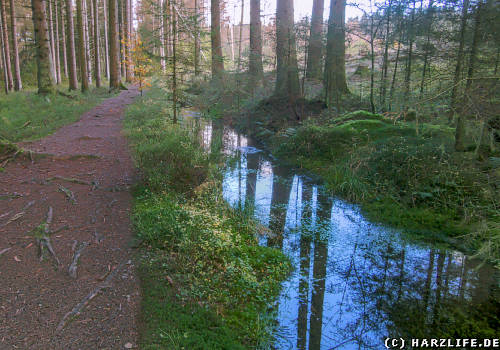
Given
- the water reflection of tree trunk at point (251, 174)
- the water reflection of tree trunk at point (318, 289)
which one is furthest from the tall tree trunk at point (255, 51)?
the water reflection of tree trunk at point (318, 289)

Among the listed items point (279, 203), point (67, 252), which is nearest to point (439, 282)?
point (279, 203)

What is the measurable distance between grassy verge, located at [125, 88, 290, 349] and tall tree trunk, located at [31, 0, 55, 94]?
412 inches

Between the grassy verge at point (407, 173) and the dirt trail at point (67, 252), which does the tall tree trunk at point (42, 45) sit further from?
the dirt trail at point (67, 252)

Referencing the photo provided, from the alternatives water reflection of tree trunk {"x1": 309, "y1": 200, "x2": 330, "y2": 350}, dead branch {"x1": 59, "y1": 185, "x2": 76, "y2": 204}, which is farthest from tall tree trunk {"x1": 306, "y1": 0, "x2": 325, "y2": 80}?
dead branch {"x1": 59, "y1": 185, "x2": 76, "y2": 204}

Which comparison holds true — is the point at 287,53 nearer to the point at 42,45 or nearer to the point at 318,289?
the point at 42,45

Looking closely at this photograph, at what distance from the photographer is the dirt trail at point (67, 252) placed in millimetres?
3281

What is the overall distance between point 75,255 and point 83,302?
1019 mm

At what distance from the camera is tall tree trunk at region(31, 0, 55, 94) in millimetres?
14555

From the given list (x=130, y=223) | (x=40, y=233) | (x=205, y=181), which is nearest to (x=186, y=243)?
(x=130, y=223)

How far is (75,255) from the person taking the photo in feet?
14.7

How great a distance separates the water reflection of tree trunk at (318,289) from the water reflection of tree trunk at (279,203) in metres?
0.69

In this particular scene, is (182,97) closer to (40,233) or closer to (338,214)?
(338,214)

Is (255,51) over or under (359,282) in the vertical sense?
over

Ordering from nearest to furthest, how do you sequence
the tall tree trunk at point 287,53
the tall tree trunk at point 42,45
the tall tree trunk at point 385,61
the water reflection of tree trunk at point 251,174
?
the water reflection of tree trunk at point 251,174 < the tall tree trunk at point 385,61 < the tall tree trunk at point 42,45 < the tall tree trunk at point 287,53
